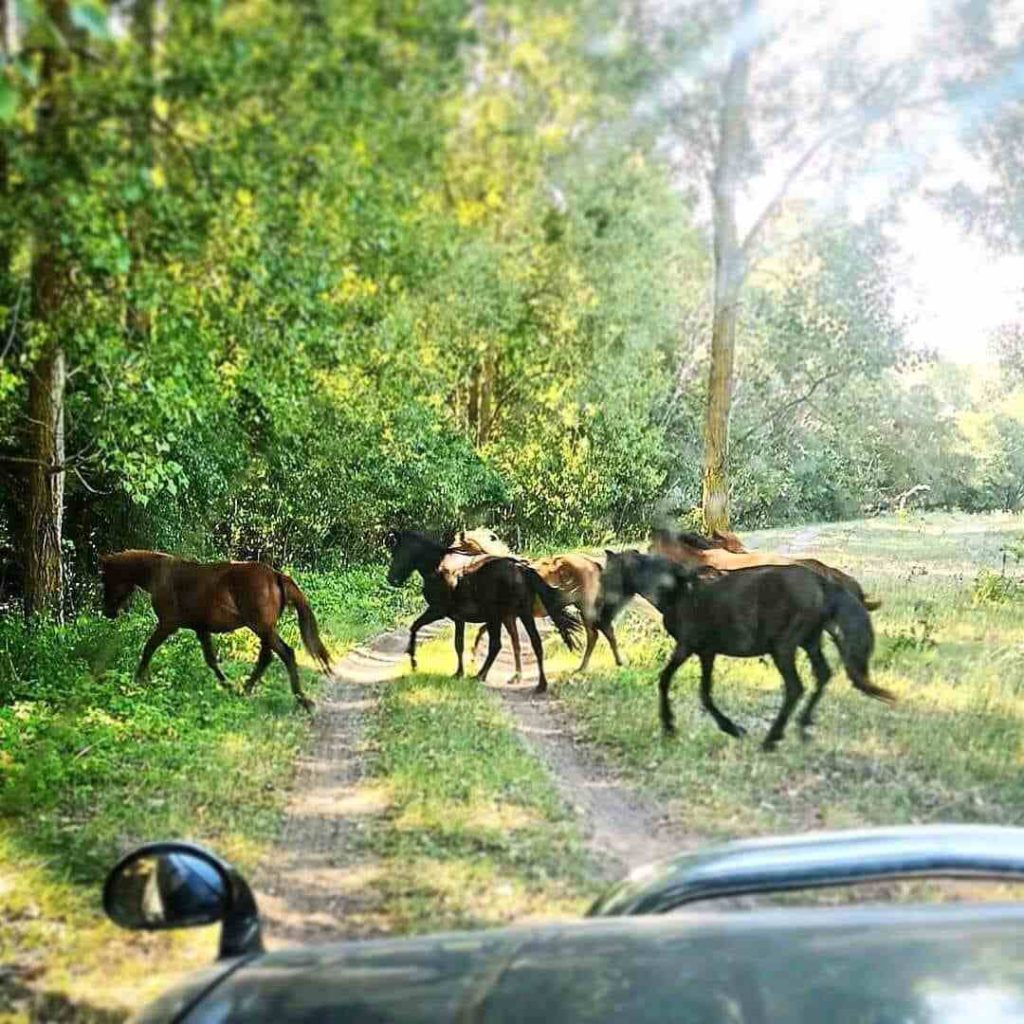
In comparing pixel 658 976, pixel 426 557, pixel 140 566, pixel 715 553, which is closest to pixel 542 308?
pixel 715 553

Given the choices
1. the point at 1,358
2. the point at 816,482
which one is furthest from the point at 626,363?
the point at 1,358

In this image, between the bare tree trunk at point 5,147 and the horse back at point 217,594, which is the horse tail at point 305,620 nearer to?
the horse back at point 217,594

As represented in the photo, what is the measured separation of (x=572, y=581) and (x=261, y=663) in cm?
111

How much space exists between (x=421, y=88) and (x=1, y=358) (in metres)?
1.67

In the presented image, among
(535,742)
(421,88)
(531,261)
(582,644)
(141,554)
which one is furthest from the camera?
(141,554)

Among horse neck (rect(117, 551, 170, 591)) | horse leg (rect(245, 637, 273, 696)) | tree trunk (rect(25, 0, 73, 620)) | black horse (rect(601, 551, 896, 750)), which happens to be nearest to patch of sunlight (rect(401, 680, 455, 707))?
black horse (rect(601, 551, 896, 750))

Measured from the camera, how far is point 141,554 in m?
4.45

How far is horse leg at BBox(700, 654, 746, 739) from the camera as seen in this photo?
2.47m

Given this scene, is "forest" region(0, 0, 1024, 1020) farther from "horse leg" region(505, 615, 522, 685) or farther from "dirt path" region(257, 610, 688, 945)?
"horse leg" region(505, 615, 522, 685)

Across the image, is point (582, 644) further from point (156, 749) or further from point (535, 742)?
point (156, 749)

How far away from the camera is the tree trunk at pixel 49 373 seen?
2014 mm

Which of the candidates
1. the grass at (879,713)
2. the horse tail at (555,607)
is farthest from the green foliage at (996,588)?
the horse tail at (555,607)

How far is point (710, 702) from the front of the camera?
254 cm

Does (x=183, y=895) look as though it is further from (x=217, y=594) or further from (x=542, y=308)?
(x=217, y=594)
